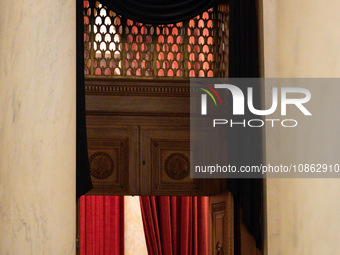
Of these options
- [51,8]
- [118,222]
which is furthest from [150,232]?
[51,8]

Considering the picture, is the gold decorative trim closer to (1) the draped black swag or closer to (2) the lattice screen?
(2) the lattice screen

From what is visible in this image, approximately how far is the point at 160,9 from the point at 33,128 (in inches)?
69.6

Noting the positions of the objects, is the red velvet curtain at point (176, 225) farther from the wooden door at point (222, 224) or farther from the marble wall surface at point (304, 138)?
the marble wall surface at point (304, 138)

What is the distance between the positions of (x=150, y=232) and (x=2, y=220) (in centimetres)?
342

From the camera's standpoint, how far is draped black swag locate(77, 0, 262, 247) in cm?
341

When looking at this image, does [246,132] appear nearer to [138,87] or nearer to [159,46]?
[138,87]

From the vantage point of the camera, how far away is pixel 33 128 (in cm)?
252

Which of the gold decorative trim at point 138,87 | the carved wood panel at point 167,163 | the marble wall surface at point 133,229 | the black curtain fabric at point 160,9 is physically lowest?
the marble wall surface at point 133,229

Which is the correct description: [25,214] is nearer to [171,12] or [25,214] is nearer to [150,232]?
[171,12]

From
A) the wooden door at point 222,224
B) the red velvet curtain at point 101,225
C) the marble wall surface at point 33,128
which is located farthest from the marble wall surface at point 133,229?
the marble wall surface at point 33,128

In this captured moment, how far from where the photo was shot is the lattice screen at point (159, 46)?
159 inches

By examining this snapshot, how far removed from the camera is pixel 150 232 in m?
5.76

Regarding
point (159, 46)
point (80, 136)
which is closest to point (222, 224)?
point (80, 136)

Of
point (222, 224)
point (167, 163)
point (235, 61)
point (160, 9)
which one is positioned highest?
point (160, 9)
